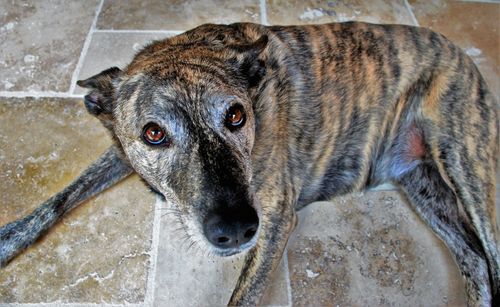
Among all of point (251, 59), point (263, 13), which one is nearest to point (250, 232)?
point (251, 59)

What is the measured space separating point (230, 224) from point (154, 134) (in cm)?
42

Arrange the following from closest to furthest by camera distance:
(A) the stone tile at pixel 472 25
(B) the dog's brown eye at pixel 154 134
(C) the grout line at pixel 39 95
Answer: (B) the dog's brown eye at pixel 154 134, (C) the grout line at pixel 39 95, (A) the stone tile at pixel 472 25

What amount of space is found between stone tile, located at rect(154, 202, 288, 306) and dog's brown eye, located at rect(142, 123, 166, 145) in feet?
1.63

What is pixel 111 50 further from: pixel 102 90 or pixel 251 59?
pixel 251 59

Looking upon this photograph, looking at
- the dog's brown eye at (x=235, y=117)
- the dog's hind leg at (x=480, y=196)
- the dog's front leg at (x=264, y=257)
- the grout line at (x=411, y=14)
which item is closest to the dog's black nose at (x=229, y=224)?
the dog's brown eye at (x=235, y=117)

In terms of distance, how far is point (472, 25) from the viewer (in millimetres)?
3182

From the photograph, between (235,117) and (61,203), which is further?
(61,203)

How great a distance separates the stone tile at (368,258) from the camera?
2.06 metres

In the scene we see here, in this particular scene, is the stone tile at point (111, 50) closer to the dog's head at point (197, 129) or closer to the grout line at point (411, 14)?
the dog's head at point (197, 129)

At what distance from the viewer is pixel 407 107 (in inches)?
84.5

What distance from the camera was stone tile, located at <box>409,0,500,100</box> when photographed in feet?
9.72

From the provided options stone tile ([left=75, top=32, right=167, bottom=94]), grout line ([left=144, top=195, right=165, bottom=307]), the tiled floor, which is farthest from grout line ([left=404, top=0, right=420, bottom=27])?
grout line ([left=144, top=195, right=165, bottom=307])

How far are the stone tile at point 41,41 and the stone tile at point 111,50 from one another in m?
0.08

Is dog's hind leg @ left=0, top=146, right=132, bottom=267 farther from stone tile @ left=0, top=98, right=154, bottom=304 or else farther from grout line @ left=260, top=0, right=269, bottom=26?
grout line @ left=260, top=0, right=269, bottom=26
